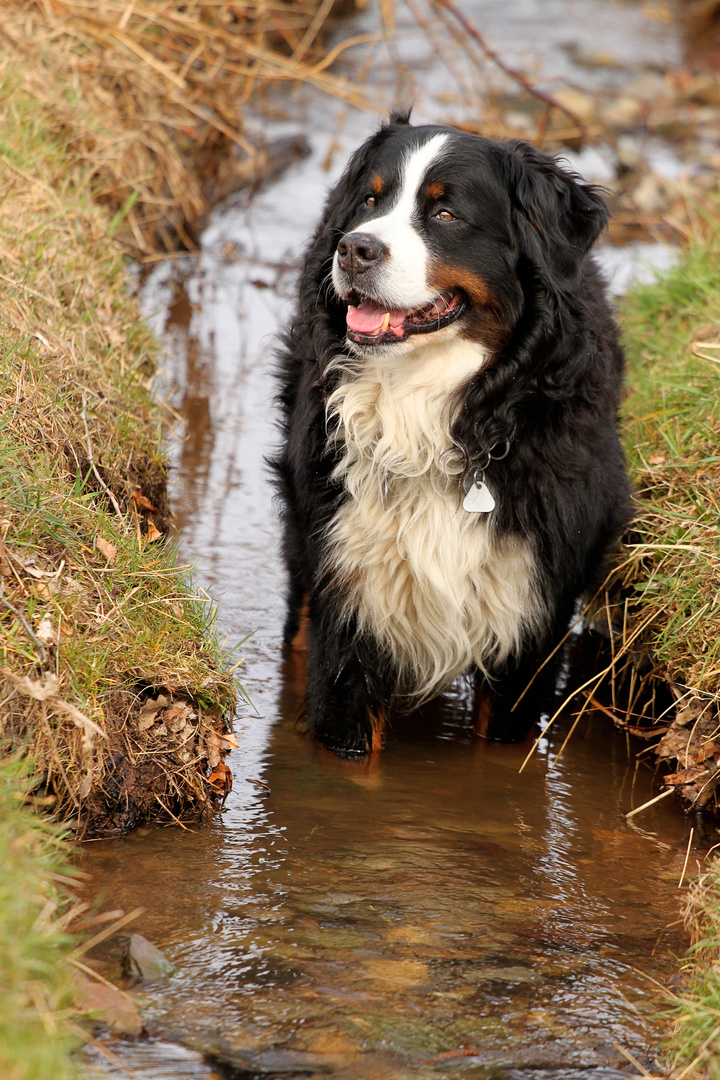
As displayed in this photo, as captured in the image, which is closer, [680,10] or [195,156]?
[195,156]

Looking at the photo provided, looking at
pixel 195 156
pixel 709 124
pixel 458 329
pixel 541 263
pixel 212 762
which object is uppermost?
pixel 709 124

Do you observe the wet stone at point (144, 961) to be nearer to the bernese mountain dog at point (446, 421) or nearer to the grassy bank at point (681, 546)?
the bernese mountain dog at point (446, 421)

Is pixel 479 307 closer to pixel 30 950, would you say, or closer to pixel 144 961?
pixel 144 961

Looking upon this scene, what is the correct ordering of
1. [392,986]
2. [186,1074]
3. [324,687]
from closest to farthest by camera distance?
[186,1074], [392,986], [324,687]

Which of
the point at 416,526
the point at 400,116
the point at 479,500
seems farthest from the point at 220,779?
the point at 400,116

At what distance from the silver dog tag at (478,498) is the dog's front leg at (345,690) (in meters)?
0.51

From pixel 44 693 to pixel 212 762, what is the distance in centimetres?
54

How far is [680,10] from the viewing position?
15164 mm

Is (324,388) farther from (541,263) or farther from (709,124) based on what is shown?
(709,124)

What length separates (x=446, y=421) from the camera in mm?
3178

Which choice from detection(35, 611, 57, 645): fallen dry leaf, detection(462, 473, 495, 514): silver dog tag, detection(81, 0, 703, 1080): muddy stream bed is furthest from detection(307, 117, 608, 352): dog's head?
detection(81, 0, 703, 1080): muddy stream bed

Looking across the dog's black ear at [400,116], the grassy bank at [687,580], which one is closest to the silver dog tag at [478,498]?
the grassy bank at [687,580]

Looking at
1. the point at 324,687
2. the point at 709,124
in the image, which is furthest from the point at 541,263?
the point at 709,124

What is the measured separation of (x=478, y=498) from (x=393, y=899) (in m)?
1.07
